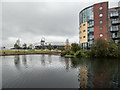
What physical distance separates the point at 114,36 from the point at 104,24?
733 cm

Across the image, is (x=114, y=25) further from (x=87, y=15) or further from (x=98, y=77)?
(x=98, y=77)

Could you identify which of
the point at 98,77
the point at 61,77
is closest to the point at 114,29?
the point at 98,77

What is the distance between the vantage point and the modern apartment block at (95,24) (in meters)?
34.3

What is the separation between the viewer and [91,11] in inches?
1526

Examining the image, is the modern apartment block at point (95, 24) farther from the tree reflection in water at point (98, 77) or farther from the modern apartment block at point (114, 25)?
the tree reflection in water at point (98, 77)

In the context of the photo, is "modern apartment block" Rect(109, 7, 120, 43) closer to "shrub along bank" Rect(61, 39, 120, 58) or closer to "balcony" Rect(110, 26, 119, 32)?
"balcony" Rect(110, 26, 119, 32)

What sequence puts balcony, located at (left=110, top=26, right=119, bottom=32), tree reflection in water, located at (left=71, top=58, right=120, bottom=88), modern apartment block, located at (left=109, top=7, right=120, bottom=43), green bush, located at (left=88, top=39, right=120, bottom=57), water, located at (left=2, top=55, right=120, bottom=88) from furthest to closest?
modern apartment block, located at (left=109, top=7, right=120, bottom=43) → balcony, located at (left=110, top=26, right=119, bottom=32) → green bush, located at (left=88, top=39, right=120, bottom=57) → water, located at (left=2, top=55, right=120, bottom=88) → tree reflection in water, located at (left=71, top=58, right=120, bottom=88)

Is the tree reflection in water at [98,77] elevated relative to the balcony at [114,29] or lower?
lower

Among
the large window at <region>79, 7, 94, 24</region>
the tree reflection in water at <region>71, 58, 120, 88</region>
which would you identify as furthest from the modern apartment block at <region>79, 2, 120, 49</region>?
the tree reflection in water at <region>71, 58, 120, 88</region>

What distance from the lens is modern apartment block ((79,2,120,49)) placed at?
34.3 meters

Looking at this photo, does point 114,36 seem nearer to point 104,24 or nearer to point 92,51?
point 104,24

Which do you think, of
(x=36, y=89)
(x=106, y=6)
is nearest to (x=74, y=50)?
(x=106, y=6)

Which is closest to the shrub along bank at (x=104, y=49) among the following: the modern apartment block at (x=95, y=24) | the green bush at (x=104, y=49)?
the green bush at (x=104, y=49)

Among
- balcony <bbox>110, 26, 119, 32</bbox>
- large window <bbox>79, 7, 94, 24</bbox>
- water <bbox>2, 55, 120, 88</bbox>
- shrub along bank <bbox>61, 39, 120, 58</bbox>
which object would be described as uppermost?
large window <bbox>79, 7, 94, 24</bbox>
